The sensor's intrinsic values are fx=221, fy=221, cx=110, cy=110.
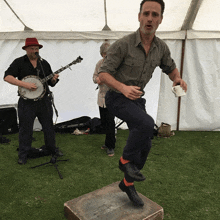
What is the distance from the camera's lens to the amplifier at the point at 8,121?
5684 mm

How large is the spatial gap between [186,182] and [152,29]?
98.9 inches

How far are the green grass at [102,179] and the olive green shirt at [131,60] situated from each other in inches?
69.3

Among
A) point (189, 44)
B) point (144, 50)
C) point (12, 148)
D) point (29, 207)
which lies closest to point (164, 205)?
point (29, 207)

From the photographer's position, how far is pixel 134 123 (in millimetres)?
2117

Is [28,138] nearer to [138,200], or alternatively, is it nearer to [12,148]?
[12,148]

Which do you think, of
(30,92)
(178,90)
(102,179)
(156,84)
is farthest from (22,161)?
(156,84)

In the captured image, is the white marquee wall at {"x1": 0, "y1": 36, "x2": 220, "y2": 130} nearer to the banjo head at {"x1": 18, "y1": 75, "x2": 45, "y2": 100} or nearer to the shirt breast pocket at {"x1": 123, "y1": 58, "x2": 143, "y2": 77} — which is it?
the banjo head at {"x1": 18, "y1": 75, "x2": 45, "y2": 100}

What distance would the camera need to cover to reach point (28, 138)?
4.11 m

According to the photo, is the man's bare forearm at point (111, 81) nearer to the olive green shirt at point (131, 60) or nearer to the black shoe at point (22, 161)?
the olive green shirt at point (131, 60)

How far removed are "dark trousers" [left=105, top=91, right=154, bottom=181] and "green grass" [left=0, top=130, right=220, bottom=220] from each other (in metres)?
1.01

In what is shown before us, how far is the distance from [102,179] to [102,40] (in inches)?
146

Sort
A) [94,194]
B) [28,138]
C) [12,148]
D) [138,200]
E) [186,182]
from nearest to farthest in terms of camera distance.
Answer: [138,200], [94,194], [186,182], [28,138], [12,148]

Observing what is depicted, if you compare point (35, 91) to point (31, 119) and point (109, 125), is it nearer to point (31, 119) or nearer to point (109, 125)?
point (31, 119)

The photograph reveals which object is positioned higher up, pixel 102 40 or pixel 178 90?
pixel 102 40
